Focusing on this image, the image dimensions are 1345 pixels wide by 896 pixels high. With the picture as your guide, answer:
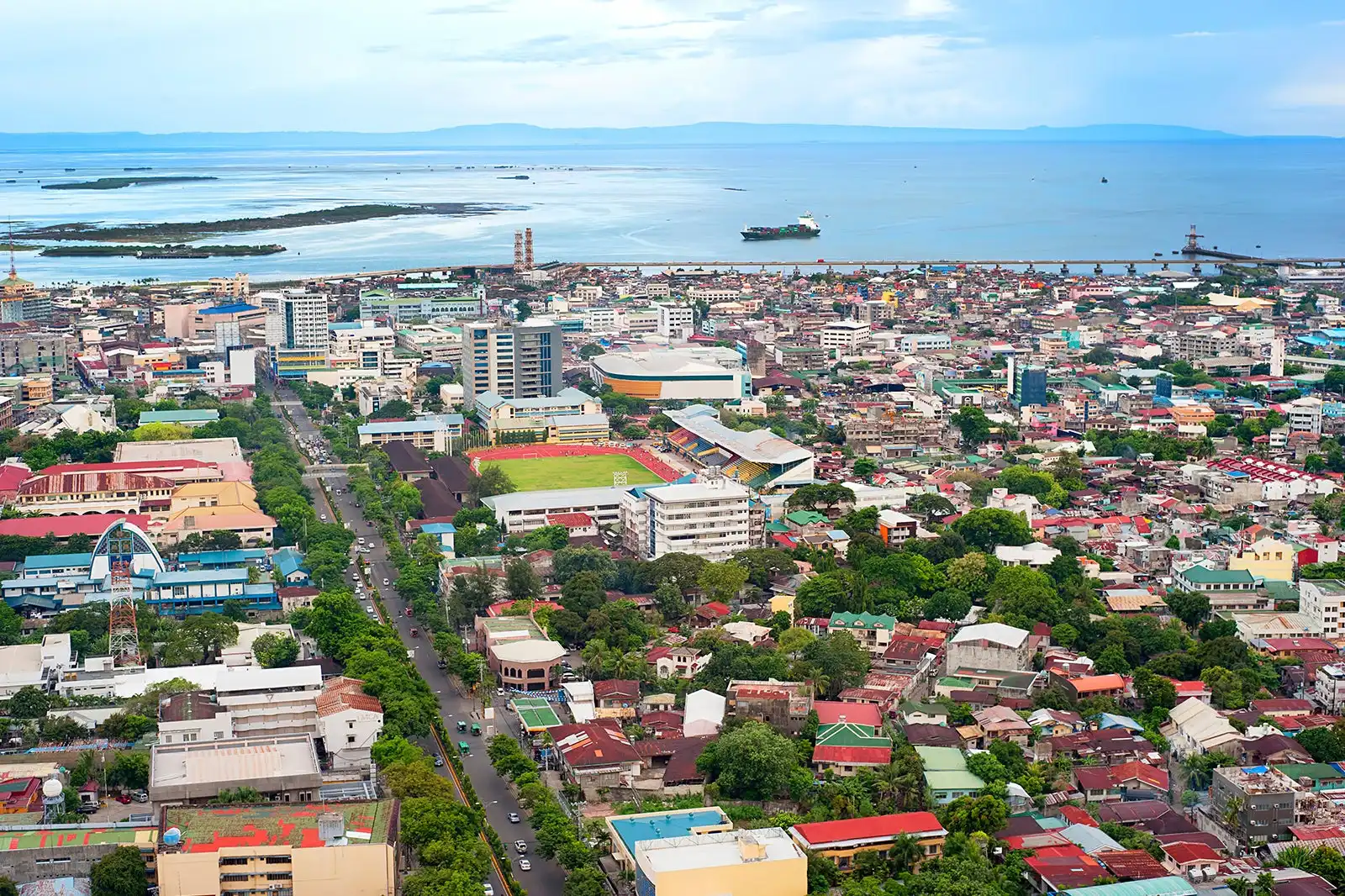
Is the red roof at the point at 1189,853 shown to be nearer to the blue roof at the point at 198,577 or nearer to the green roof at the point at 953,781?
the green roof at the point at 953,781

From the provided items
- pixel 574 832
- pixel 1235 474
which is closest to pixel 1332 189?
pixel 1235 474

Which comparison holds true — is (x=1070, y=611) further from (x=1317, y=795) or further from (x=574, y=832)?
(x=574, y=832)

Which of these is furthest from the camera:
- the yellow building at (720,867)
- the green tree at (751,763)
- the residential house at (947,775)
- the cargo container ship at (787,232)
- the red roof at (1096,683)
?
the cargo container ship at (787,232)

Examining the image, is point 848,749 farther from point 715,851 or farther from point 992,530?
point 992,530

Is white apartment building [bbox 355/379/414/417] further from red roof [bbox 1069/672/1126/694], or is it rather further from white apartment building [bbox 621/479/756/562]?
red roof [bbox 1069/672/1126/694]

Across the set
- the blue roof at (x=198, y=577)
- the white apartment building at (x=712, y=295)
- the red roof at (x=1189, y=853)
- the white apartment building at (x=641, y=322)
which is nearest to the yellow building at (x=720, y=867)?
the red roof at (x=1189, y=853)

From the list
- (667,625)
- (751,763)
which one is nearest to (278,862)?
(751,763)
